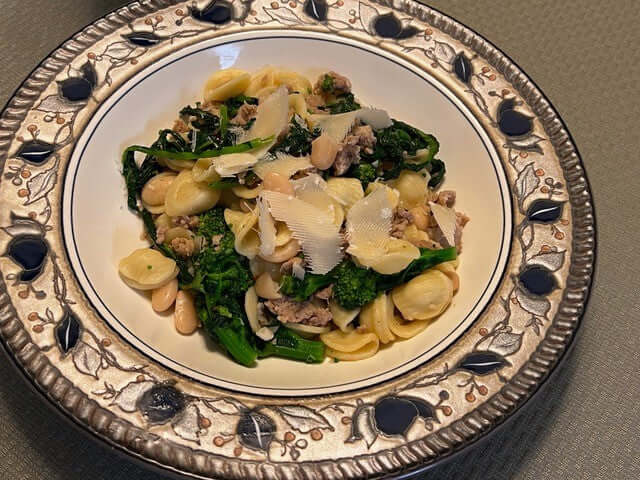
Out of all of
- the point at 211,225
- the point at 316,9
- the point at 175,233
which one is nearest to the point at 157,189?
the point at 175,233

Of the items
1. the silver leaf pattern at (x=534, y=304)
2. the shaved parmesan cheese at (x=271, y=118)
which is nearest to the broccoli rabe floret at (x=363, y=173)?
the shaved parmesan cheese at (x=271, y=118)

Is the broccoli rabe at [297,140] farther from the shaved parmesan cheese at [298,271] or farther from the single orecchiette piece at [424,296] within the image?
A: the single orecchiette piece at [424,296]

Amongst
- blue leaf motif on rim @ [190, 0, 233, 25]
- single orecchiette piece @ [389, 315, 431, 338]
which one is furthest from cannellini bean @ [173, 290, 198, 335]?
blue leaf motif on rim @ [190, 0, 233, 25]

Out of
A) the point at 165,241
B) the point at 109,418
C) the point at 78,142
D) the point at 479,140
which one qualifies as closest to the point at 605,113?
the point at 479,140

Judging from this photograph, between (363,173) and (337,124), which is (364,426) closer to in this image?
(363,173)

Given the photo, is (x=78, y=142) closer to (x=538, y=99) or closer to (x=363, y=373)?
(x=363, y=373)
